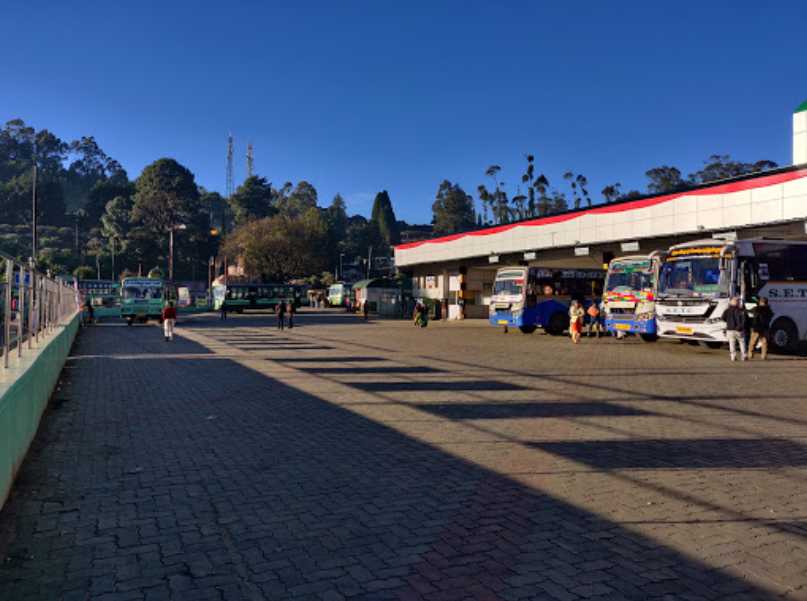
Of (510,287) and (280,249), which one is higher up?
(280,249)

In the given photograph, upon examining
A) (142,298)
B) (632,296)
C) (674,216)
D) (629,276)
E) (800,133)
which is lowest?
(632,296)

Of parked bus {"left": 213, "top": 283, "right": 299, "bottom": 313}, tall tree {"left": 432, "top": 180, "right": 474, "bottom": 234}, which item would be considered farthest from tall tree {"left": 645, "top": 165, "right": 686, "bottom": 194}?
parked bus {"left": 213, "top": 283, "right": 299, "bottom": 313}

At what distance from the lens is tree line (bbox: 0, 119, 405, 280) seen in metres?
67.4

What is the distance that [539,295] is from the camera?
86.7 feet

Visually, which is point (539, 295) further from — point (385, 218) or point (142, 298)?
point (385, 218)

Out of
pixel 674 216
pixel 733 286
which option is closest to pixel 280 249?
pixel 674 216

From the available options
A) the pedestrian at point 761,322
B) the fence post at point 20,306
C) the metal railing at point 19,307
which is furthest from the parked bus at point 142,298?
the pedestrian at point 761,322

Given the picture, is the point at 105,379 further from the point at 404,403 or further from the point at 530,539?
the point at 530,539

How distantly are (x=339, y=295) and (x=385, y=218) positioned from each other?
2676 inches

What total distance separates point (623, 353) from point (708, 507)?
1401 centimetres

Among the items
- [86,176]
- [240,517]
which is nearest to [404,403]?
[240,517]

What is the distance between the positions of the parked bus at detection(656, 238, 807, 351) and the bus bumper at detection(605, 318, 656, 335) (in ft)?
5.69

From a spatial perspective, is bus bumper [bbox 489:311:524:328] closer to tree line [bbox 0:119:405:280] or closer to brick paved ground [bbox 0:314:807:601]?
brick paved ground [bbox 0:314:807:601]

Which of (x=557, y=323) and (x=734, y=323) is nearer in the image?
(x=734, y=323)
